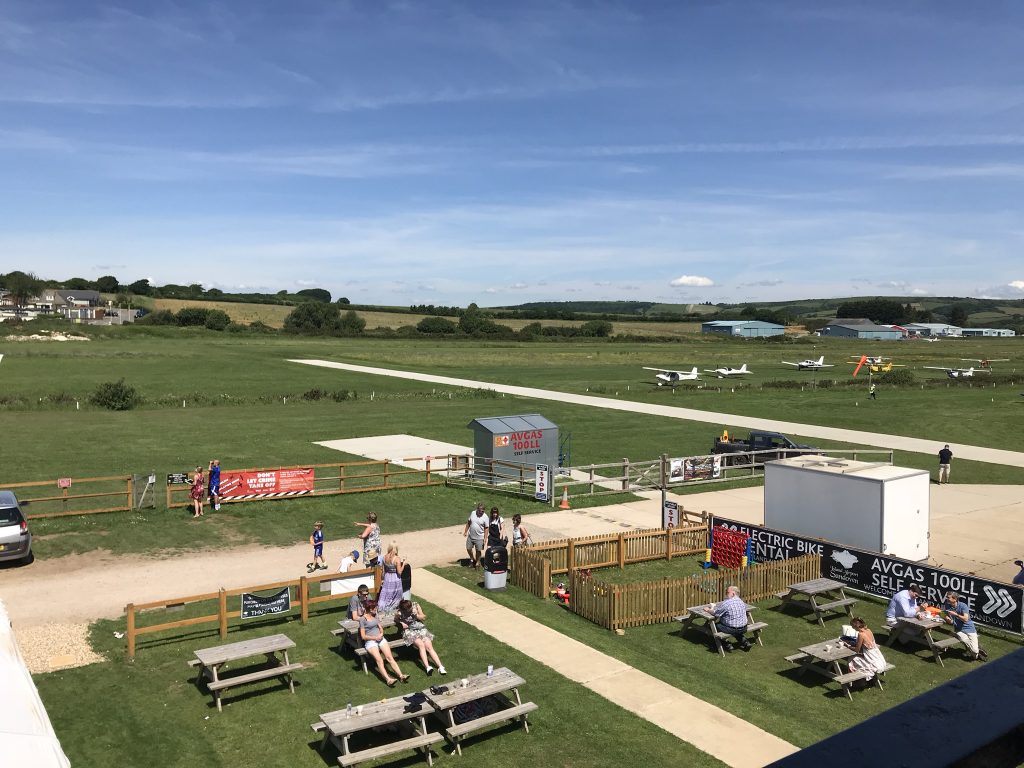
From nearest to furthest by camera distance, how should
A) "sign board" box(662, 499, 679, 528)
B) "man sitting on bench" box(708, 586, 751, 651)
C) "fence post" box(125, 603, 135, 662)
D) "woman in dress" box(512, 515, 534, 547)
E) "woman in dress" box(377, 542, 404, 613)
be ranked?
"fence post" box(125, 603, 135, 662), "man sitting on bench" box(708, 586, 751, 651), "woman in dress" box(377, 542, 404, 613), "woman in dress" box(512, 515, 534, 547), "sign board" box(662, 499, 679, 528)

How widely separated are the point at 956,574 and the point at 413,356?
8555 cm

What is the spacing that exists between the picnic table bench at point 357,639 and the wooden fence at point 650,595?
4168 millimetres

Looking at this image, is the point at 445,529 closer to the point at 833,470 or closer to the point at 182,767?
the point at 833,470

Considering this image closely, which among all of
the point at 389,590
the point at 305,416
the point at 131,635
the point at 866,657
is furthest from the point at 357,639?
the point at 305,416

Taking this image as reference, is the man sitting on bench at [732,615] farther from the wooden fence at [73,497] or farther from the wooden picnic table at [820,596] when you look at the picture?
the wooden fence at [73,497]

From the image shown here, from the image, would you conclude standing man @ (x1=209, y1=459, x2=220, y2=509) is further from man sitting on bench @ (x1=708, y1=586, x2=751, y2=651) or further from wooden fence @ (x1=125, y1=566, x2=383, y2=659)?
man sitting on bench @ (x1=708, y1=586, x2=751, y2=651)

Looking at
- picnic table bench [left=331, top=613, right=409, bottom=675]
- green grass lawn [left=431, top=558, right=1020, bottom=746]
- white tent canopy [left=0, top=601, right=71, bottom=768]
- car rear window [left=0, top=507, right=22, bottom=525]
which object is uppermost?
white tent canopy [left=0, top=601, right=71, bottom=768]

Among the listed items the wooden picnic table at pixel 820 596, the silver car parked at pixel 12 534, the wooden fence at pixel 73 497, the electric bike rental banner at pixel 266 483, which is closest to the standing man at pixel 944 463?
the wooden picnic table at pixel 820 596

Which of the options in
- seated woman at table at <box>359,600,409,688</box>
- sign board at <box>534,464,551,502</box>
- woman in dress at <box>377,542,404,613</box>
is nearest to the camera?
seated woman at table at <box>359,600,409,688</box>

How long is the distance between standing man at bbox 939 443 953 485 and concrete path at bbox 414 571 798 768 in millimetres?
22396

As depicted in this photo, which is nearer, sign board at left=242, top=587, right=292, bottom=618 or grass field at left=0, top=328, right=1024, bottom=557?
sign board at left=242, top=587, right=292, bottom=618

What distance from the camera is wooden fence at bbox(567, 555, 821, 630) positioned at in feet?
53.6

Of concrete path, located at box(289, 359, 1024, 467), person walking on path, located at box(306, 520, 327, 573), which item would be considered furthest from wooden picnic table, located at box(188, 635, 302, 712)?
concrete path, located at box(289, 359, 1024, 467)

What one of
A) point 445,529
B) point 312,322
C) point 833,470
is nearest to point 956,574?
point 833,470
